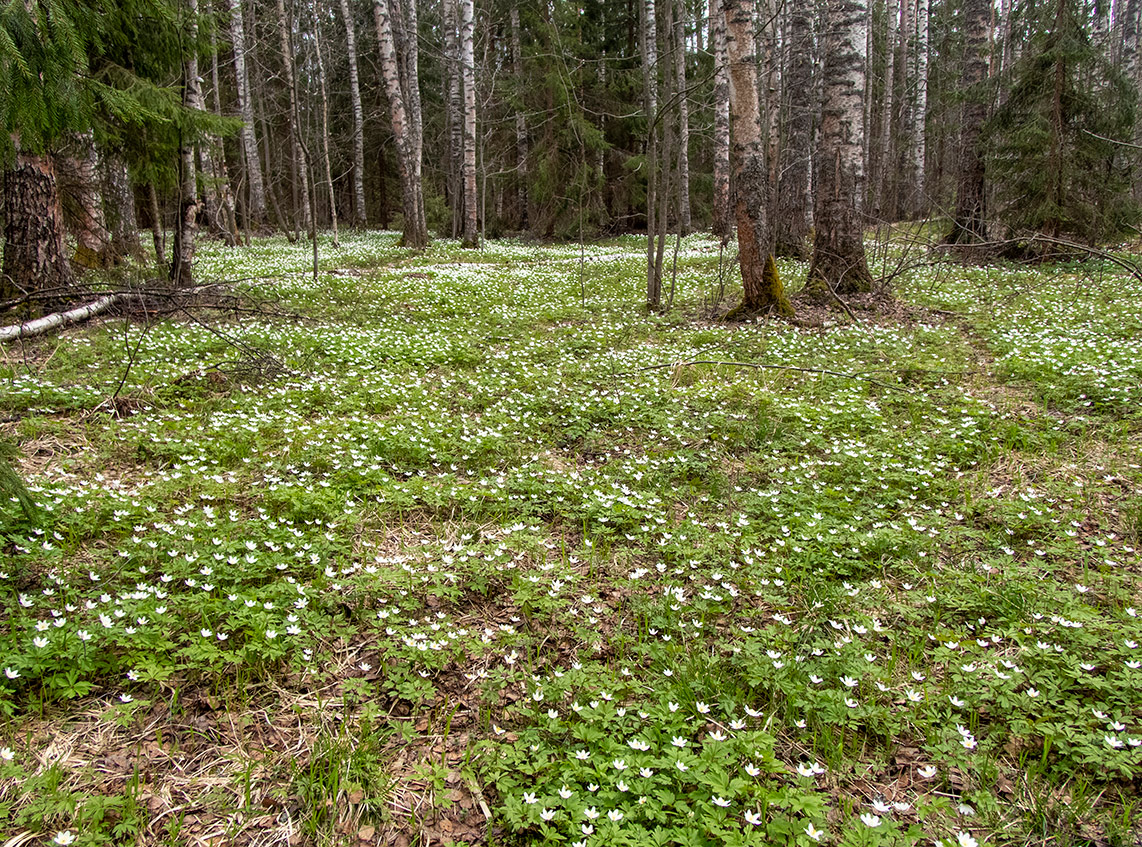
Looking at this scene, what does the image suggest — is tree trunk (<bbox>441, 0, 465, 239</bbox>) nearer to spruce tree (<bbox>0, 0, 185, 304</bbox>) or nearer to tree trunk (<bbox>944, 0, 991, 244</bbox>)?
spruce tree (<bbox>0, 0, 185, 304</bbox>)

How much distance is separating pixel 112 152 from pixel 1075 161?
59.4 ft

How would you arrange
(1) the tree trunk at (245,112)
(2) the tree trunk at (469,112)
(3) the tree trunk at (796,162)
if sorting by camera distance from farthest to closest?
(2) the tree trunk at (469,112) < (1) the tree trunk at (245,112) < (3) the tree trunk at (796,162)

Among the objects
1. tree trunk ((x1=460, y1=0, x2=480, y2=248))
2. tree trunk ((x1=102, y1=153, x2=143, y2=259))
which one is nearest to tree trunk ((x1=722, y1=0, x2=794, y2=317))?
tree trunk ((x1=102, y1=153, x2=143, y2=259))

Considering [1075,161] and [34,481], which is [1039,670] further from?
[1075,161]

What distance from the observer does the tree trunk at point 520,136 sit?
2645 cm

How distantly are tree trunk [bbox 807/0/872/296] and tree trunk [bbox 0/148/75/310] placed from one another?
11.2 meters

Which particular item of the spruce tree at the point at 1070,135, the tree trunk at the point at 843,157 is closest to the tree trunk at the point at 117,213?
the tree trunk at the point at 843,157

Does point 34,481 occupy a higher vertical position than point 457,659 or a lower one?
higher

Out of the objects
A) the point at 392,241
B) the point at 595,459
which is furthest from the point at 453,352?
the point at 392,241

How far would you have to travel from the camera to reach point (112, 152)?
9.03 m

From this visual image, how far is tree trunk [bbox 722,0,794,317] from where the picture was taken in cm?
924

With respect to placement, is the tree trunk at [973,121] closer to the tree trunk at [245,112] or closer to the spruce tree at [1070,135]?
the spruce tree at [1070,135]

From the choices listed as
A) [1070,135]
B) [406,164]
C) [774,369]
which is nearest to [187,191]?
[774,369]

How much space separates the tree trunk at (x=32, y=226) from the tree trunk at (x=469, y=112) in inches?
576
